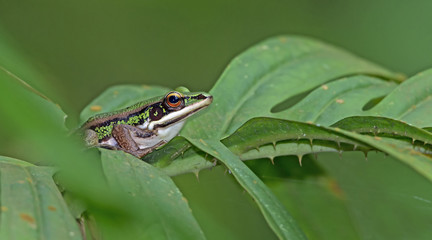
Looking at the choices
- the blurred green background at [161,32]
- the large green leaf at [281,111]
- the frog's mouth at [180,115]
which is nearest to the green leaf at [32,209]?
the large green leaf at [281,111]

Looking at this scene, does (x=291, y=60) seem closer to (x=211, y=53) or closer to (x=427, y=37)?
(x=427, y=37)

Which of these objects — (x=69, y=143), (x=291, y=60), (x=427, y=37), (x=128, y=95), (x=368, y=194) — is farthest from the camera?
(x=427, y=37)

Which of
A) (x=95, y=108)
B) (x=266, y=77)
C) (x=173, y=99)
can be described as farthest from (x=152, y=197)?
(x=173, y=99)

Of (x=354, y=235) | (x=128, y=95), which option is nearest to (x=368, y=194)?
(x=354, y=235)

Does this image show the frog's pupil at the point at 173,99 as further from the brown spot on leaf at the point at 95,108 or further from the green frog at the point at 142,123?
the brown spot on leaf at the point at 95,108

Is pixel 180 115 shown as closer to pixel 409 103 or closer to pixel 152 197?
pixel 409 103
